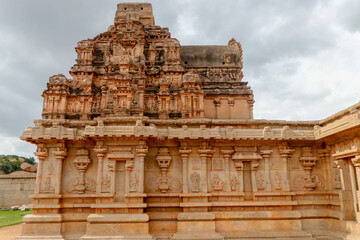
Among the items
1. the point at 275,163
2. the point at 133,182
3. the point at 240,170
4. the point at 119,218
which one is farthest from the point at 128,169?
the point at 275,163

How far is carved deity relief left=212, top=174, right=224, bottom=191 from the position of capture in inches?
441

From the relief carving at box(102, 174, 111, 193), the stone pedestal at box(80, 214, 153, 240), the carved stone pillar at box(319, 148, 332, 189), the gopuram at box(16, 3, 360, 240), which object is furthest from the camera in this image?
the carved stone pillar at box(319, 148, 332, 189)

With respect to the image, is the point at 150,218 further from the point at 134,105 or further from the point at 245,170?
the point at 134,105

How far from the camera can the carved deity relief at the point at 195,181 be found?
36.3 feet

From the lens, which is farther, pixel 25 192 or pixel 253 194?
pixel 25 192

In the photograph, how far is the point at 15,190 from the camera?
30.5m

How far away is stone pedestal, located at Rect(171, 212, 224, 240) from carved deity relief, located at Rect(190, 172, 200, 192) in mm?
941

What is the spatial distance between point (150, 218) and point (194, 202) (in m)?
1.84

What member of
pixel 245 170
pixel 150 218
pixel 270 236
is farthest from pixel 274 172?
pixel 150 218

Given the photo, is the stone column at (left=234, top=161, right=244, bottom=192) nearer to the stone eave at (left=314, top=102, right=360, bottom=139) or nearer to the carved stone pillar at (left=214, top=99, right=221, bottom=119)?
the stone eave at (left=314, top=102, right=360, bottom=139)

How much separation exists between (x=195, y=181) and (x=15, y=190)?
27.3 m

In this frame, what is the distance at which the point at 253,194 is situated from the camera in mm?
11234

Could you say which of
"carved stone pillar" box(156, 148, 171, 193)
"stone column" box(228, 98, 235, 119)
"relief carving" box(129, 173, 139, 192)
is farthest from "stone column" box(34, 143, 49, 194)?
"stone column" box(228, 98, 235, 119)

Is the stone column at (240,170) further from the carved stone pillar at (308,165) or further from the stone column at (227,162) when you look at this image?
the carved stone pillar at (308,165)
